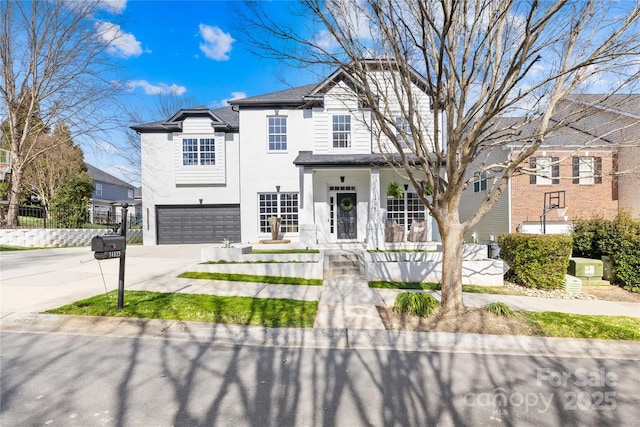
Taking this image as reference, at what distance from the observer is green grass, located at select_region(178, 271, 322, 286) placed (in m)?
8.20

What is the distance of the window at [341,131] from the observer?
14.2m

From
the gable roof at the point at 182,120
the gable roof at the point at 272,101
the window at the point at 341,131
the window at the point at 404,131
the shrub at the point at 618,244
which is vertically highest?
the gable roof at the point at 272,101

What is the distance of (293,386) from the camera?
3.34 metres

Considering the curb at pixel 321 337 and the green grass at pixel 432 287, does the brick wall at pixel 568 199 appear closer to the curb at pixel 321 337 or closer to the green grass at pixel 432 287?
the green grass at pixel 432 287

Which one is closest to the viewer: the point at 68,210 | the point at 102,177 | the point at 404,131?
the point at 404,131

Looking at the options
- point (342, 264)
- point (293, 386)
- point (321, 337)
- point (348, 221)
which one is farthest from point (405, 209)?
point (293, 386)

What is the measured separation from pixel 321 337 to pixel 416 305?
6.12 feet

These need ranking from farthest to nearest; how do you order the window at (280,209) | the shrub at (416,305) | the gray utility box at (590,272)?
the window at (280,209), the gray utility box at (590,272), the shrub at (416,305)

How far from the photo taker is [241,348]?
14.2 ft

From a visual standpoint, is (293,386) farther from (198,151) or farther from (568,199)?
(568,199)

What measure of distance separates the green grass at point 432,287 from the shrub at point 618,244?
11.0ft

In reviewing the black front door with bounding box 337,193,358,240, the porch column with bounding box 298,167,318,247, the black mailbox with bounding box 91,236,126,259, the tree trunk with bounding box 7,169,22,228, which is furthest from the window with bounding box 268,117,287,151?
the tree trunk with bounding box 7,169,22,228

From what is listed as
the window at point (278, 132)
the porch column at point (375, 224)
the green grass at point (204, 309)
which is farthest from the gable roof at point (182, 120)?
the green grass at point (204, 309)

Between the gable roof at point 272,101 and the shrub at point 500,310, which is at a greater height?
the gable roof at point 272,101
